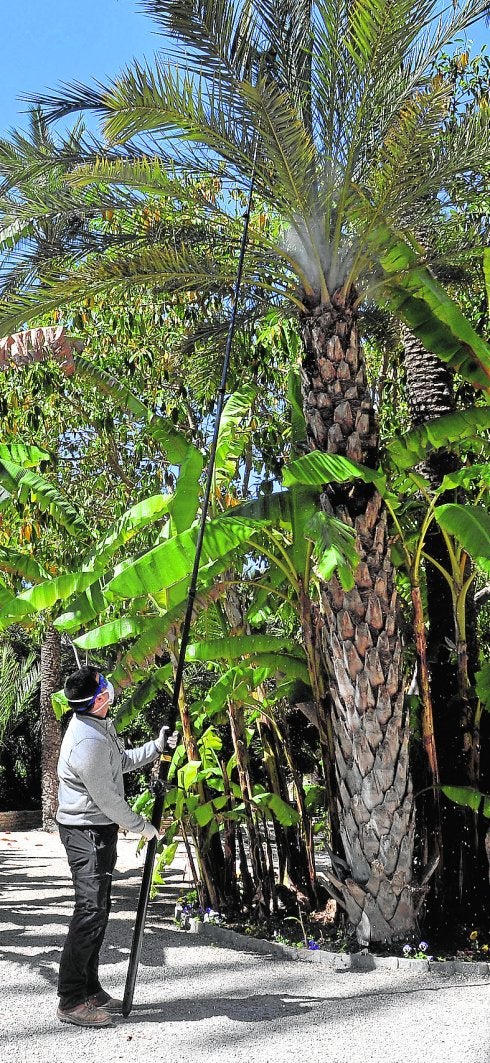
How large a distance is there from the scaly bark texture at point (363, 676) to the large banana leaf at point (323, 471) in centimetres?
48

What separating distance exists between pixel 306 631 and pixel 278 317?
3525 mm

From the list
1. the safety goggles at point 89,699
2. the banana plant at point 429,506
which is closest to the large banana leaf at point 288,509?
the banana plant at point 429,506

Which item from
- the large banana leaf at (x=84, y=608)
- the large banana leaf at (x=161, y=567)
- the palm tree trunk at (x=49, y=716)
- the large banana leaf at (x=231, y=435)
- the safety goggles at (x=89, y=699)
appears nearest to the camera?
the safety goggles at (x=89, y=699)

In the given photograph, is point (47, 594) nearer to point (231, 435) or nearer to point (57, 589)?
point (57, 589)

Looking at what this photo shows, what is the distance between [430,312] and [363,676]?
2809mm

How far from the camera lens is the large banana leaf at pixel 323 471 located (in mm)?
6441

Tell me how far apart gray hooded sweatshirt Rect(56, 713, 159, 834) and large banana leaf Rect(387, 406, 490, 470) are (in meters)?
3.09

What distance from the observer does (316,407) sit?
7.39 meters

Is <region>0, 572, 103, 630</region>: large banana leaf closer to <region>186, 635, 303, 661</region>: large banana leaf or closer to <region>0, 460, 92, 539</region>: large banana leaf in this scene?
<region>186, 635, 303, 661</region>: large banana leaf

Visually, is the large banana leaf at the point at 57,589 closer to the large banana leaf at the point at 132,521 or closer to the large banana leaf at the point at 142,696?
the large banana leaf at the point at 132,521

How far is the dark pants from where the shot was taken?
5.01 m

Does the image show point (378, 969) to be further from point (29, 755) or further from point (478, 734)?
point (29, 755)

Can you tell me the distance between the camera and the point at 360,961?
6.71 metres

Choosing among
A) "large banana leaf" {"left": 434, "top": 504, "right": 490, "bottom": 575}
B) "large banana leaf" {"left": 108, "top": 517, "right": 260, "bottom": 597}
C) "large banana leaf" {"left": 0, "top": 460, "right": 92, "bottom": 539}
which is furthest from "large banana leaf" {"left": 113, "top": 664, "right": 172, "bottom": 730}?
"large banana leaf" {"left": 434, "top": 504, "right": 490, "bottom": 575}
